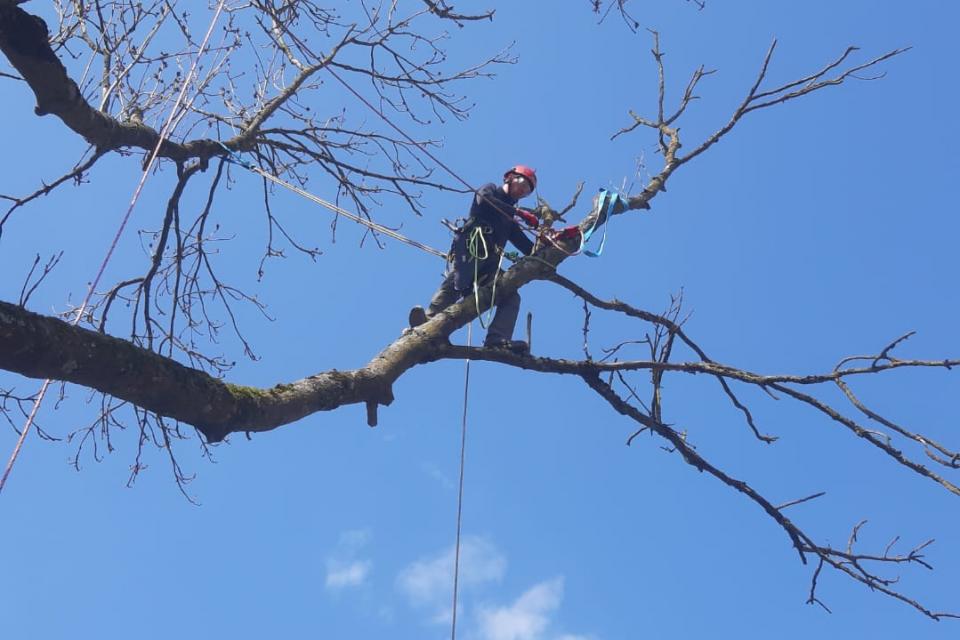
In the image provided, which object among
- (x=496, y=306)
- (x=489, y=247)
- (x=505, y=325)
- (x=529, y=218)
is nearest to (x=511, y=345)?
(x=505, y=325)

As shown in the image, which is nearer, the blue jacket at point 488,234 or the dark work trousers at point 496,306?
the dark work trousers at point 496,306

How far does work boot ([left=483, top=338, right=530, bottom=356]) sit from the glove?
2.57ft

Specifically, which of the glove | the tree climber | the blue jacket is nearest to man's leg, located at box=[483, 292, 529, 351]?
the tree climber

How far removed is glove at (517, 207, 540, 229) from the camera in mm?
4941

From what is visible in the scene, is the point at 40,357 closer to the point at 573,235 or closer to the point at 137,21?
Answer: the point at 137,21

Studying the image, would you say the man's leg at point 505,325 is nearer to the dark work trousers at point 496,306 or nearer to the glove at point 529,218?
the dark work trousers at point 496,306

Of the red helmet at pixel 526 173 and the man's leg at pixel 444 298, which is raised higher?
the red helmet at pixel 526 173

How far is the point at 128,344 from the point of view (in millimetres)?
2633

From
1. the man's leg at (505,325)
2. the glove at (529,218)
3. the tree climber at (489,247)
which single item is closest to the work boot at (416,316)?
the tree climber at (489,247)

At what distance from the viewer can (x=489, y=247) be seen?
4891mm

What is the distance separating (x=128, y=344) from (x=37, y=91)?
54.7 inches

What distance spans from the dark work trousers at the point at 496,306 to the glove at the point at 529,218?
0.45 meters

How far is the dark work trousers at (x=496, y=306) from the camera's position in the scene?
4.51m

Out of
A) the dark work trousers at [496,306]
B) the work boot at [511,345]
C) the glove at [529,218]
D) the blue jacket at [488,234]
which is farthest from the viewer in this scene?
the glove at [529,218]
